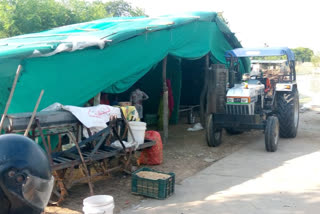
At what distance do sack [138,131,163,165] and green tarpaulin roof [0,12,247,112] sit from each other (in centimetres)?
114

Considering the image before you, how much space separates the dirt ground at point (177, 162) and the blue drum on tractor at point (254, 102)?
0.48 meters

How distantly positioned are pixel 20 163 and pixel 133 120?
5.16 m

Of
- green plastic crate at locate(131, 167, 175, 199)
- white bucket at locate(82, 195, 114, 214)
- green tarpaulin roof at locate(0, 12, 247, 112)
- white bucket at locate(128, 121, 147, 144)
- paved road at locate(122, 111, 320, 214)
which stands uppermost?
green tarpaulin roof at locate(0, 12, 247, 112)

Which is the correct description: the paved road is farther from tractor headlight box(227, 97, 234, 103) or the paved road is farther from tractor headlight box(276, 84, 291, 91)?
tractor headlight box(276, 84, 291, 91)

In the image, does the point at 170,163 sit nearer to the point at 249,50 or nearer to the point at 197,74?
the point at 249,50

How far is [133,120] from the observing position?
6.84m

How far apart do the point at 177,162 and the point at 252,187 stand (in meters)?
2.02

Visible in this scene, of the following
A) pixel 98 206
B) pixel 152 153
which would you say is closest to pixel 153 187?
pixel 98 206

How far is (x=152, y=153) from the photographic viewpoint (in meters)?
7.03

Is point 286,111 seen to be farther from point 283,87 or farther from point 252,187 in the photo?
point 252,187

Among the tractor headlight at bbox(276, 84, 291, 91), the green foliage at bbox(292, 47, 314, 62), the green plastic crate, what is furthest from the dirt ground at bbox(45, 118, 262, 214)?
the green foliage at bbox(292, 47, 314, 62)

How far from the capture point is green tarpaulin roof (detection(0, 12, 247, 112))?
5.68 m

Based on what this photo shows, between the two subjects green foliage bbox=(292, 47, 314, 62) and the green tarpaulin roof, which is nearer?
the green tarpaulin roof

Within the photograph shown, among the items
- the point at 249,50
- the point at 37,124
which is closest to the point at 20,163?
the point at 37,124
